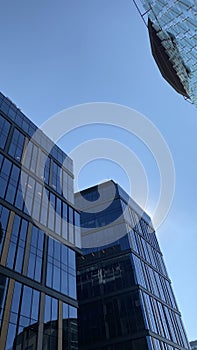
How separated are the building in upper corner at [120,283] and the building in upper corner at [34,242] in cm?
1543

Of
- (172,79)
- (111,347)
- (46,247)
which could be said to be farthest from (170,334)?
(172,79)

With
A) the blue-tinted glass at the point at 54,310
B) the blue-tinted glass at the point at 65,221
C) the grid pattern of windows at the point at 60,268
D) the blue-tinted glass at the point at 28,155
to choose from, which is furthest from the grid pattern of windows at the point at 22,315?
the blue-tinted glass at the point at 28,155

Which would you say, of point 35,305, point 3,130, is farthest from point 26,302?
point 3,130

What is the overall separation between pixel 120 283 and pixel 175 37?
3972cm

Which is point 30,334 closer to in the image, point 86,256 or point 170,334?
point 86,256

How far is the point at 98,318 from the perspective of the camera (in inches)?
1908

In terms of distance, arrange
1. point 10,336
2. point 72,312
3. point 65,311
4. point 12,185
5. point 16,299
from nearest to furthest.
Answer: point 10,336, point 16,299, point 65,311, point 72,312, point 12,185

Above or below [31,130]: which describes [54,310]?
below

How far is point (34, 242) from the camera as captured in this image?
104 ft

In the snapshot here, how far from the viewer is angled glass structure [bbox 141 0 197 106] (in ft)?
96.0

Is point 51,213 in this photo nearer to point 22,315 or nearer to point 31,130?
point 31,130

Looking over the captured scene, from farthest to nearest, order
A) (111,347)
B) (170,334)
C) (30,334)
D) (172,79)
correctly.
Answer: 1. (170,334)
2. (111,347)
3. (172,79)
4. (30,334)

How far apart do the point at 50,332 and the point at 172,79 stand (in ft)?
116

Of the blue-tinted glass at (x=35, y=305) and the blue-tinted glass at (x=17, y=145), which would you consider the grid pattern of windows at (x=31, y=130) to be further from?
the blue-tinted glass at (x=35, y=305)
